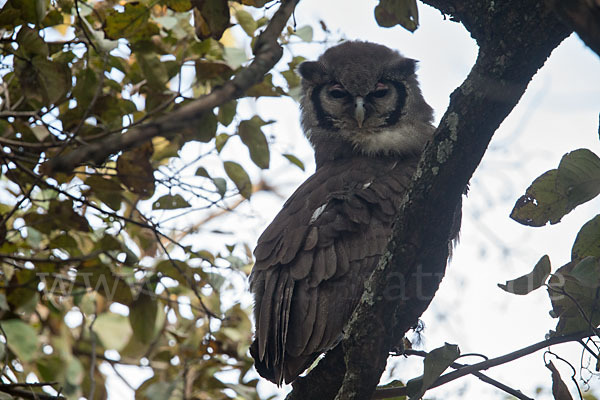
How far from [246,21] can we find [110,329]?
261 centimetres

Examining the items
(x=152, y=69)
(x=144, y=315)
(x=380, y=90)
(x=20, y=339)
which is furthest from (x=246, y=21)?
(x=20, y=339)

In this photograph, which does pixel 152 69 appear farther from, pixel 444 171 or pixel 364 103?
pixel 444 171

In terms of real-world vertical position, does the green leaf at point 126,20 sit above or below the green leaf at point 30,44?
above

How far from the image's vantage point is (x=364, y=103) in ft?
15.5

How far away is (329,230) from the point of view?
12.3 ft

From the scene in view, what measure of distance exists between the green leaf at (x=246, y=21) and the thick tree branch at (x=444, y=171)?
4.83ft

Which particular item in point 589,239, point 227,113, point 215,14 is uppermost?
point 227,113

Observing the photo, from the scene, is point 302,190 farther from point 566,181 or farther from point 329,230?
point 566,181

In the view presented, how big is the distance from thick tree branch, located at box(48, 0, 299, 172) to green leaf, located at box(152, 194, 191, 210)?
7.70ft

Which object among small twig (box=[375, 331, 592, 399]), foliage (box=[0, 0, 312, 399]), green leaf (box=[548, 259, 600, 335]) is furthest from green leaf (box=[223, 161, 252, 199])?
green leaf (box=[548, 259, 600, 335])

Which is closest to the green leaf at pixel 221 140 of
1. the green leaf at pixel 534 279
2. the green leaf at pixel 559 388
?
the green leaf at pixel 534 279

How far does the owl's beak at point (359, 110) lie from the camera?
15.1 ft

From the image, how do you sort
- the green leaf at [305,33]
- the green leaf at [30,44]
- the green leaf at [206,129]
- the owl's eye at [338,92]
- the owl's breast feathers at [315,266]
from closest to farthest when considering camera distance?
the green leaf at [30,44] → the owl's breast feathers at [315,266] → the green leaf at [206,129] → the green leaf at [305,33] → the owl's eye at [338,92]

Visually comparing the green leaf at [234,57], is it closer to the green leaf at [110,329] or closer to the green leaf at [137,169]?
the green leaf at [137,169]
